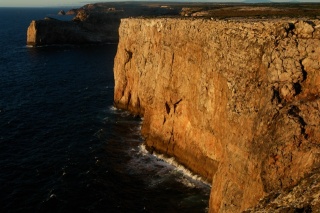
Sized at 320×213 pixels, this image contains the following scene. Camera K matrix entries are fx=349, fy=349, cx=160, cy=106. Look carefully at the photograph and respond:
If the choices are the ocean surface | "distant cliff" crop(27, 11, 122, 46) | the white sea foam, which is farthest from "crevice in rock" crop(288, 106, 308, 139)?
"distant cliff" crop(27, 11, 122, 46)

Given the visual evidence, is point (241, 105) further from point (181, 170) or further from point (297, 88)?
point (181, 170)

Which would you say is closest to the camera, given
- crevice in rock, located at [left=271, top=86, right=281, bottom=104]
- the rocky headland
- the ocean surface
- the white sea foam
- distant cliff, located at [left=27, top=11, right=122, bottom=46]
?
the rocky headland

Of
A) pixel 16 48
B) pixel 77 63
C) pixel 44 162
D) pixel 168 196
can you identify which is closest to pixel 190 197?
pixel 168 196

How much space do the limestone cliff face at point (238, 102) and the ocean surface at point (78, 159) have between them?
4379 mm

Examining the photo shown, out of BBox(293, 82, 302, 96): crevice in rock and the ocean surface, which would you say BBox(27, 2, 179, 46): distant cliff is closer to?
the ocean surface

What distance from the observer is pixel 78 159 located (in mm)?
49656

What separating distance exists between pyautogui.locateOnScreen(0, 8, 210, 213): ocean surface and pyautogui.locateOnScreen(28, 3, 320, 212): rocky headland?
434cm

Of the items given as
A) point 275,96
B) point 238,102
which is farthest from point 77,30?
point 275,96

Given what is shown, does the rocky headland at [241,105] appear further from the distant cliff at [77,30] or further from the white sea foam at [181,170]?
the distant cliff at [77,30]

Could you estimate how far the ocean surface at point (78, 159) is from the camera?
130 feet

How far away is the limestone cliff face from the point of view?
2566 centimetres

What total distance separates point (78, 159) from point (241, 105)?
27.3m

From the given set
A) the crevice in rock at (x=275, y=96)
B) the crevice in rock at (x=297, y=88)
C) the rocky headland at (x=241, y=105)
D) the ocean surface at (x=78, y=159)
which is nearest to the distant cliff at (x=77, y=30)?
the ocean surface at (x=78, y=159)

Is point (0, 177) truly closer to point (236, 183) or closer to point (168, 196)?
point (168, 196)
